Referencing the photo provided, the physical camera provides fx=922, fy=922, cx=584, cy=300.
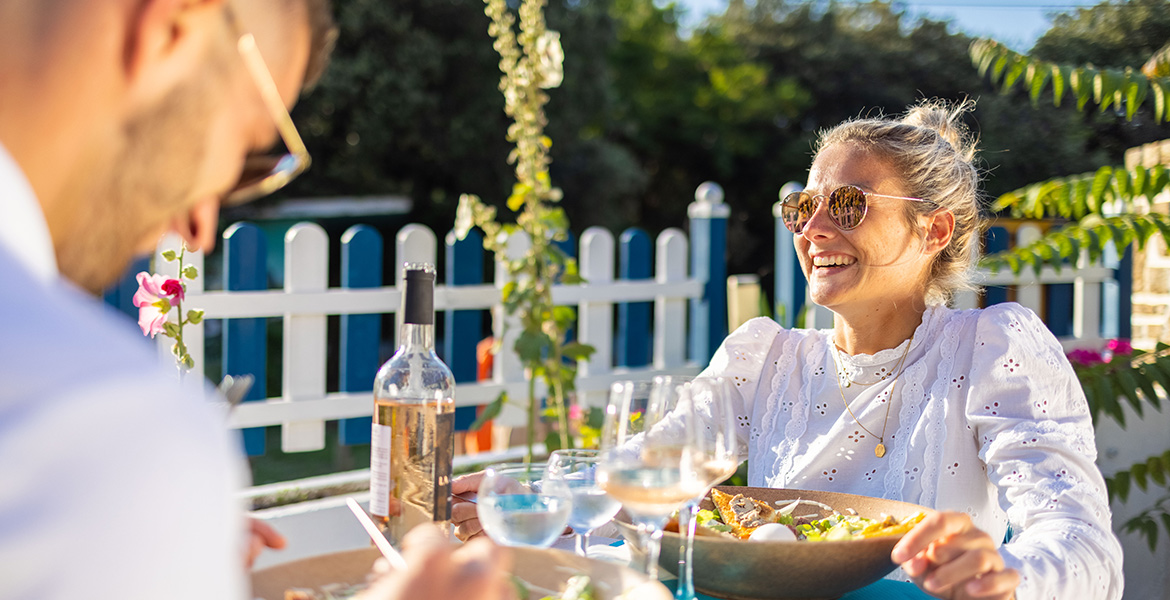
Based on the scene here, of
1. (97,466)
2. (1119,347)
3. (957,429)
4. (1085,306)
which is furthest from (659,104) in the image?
(97,466)

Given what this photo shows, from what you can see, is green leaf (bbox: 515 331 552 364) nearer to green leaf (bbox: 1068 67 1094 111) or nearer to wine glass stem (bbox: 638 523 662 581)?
green leaf (bbox: 1068 67 1094 111)

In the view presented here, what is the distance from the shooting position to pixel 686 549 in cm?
121

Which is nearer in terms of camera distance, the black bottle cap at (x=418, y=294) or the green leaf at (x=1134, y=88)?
the black bottle cap at (x=418, y=294)

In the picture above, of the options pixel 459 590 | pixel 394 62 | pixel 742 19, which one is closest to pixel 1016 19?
pixel 459 590

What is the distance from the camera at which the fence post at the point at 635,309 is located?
16.8 feet

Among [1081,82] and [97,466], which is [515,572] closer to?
[97,466]

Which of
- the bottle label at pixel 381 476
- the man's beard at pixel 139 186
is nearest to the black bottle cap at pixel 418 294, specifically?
the bottle label at pixel 381 476

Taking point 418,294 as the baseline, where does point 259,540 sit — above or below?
below

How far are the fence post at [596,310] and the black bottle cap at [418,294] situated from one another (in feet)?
11.3

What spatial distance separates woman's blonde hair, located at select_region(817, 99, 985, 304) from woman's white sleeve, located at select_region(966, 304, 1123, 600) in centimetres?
34

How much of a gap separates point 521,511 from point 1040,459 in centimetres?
104

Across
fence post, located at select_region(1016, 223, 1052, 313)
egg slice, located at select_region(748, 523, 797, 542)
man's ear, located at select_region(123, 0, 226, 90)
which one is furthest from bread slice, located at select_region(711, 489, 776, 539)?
fence post, located at select_region(1016, 223, 1052, 313)

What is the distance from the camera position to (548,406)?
14.5 ft

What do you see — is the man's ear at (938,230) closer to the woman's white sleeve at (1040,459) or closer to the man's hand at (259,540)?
the woman's white sleeve at (1040,459)
